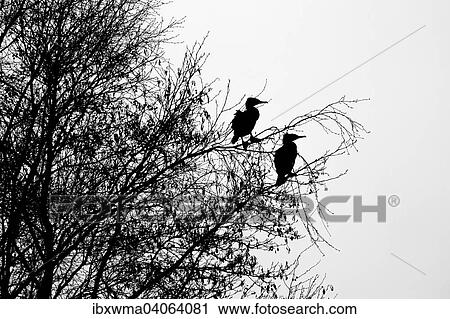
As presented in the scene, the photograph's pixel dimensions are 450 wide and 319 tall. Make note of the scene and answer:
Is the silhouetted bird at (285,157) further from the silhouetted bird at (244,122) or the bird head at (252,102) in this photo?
the bird head at (252,102)

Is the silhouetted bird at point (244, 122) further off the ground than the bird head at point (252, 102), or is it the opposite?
the bird head at point (252, 102)

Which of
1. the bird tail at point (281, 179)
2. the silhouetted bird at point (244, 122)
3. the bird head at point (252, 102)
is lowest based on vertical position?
the bird tail at point (281, 179)

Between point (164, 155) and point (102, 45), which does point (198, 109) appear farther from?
point (102, 45)

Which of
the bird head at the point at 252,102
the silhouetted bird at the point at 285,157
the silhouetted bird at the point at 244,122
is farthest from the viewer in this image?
the bird head at the point at 252,102

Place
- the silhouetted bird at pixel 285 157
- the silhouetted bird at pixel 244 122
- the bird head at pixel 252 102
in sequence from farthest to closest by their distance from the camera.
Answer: the bird head at pixel 252 102 → the silhouetted bird at pixel 244 122 → the silhouetted bird at pixel 285 157

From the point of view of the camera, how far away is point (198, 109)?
7.92 metres

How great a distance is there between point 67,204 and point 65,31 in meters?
1.74

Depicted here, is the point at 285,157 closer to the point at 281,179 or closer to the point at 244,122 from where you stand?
the point at 281,179

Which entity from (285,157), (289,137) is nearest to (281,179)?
(285,157)

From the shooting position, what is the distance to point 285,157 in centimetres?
681

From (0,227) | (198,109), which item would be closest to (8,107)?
(0,227)

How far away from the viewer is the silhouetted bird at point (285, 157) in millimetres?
6797

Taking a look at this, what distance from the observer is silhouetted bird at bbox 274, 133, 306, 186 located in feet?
22.3

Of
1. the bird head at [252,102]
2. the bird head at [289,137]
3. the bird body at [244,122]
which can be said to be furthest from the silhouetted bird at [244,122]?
the bird head at [289,137]
